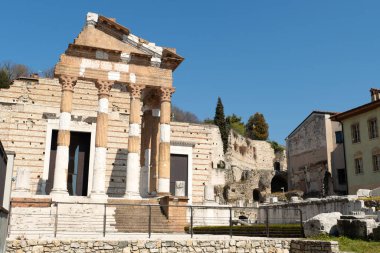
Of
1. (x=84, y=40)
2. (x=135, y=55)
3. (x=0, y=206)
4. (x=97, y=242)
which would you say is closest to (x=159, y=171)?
(x=135, y=55)

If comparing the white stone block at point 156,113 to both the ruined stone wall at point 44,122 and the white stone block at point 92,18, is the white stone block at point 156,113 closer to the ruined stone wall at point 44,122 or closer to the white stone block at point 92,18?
the ruined stone wall at point 44,122

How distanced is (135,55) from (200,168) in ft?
40.1

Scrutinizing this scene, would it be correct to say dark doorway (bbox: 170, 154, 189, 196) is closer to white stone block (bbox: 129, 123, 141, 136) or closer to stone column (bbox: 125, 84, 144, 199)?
stone column (bbox: 125, 84, 144, 199)

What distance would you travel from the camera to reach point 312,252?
1238 centimetres

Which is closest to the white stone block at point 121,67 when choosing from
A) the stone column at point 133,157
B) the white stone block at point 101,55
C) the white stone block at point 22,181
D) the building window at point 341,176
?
the white stone block at point 101,55

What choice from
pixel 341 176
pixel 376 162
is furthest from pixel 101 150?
pixel 341 176

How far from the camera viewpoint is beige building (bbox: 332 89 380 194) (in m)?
31.8

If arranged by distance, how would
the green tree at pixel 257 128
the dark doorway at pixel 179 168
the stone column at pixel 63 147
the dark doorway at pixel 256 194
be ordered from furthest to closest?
the green tree at pixel 257 128 → the dark doorway at pixel 256 194 → the dark doorway at pixel 179 168 → the stone column at pixel 63 147

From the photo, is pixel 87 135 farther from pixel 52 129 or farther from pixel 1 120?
pixel 1 120

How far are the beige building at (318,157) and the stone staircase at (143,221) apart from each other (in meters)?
27.7

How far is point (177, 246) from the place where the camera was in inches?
537

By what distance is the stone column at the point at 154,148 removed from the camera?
86.0ft

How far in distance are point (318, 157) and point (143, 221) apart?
31402mm

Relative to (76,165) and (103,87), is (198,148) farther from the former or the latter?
(103,87)
